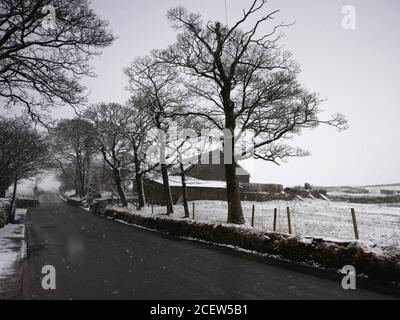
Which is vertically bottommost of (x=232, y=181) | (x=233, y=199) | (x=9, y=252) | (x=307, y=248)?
(x=9, y=252)

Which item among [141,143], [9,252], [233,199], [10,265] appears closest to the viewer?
[10,265]

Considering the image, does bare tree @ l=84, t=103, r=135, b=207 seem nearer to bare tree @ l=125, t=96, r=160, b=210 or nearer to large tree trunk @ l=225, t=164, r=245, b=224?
bare tree @ l=125, t=96, r=160, b=210

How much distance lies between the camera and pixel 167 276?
27.0ft

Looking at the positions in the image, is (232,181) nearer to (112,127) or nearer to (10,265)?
(10,265)

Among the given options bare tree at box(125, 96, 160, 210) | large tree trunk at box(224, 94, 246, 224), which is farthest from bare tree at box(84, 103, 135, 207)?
large tree trunk at box(224, 94, 246, 224)

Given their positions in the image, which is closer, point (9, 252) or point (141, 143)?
point (9, 252)

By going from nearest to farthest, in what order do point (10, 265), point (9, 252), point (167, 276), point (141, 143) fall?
point (167, 276)
point (10, 265)
point (9, 252)
point (141, 143)

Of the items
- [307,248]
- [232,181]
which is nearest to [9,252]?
[232,181]

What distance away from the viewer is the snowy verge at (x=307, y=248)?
25.3 feet

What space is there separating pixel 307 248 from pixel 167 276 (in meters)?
4.37

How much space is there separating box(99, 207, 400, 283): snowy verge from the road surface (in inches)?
37.5

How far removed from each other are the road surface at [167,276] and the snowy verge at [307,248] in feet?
3.12

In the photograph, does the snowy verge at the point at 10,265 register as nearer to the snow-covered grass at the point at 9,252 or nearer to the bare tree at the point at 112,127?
the snow-covered grass at the point at 9,252
